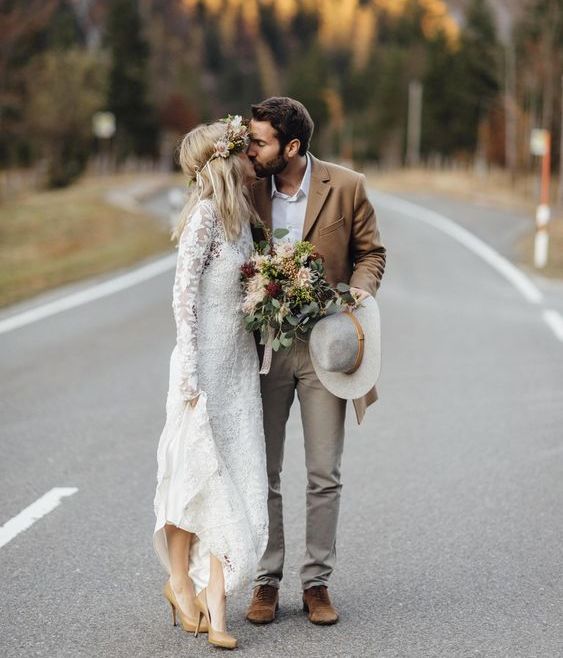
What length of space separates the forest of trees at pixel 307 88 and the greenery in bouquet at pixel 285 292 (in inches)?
26.4

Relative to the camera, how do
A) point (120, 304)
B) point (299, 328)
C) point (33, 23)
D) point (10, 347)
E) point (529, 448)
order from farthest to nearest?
point (33, 23) → point (120, 304) → point (10, 347) → point (529, 448) → point (299, 328)

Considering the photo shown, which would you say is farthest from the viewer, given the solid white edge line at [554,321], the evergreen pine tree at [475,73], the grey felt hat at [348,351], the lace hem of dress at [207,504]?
the evergreen pine tree at [475,73]

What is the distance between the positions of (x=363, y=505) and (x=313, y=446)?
62.8 inches

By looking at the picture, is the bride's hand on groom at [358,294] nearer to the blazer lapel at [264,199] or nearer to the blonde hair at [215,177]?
the blazer lapel at [264,199]

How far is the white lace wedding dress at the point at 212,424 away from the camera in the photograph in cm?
396

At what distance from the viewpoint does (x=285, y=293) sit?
4051 millimetres

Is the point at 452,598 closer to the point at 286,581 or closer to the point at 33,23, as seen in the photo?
the point at 286,581

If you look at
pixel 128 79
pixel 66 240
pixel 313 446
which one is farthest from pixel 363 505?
pixel 128 79

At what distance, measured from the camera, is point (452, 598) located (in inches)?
175

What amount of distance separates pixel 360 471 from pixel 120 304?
7550 mm

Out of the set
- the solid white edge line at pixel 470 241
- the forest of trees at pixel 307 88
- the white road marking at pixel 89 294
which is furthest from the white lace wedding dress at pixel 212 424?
the solid white edge line at pixel 470 241

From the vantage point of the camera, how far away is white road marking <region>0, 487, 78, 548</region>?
5230 millimetres

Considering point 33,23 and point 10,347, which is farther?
point 33,23

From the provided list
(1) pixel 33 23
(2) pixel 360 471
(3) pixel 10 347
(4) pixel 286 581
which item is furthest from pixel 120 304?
(1) pixel 33 23
